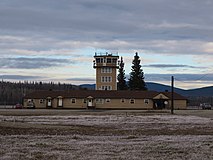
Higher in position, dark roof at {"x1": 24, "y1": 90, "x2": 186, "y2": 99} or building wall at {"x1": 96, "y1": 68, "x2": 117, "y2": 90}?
building wall at {"x1": 96, "y1": 68, "x2": 117, "y2": 90}

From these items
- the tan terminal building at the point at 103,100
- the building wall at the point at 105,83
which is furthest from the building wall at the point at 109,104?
the building wall at the point at 105,83

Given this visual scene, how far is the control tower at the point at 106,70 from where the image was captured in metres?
119

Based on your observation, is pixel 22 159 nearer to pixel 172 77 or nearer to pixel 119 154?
pixel 119 154

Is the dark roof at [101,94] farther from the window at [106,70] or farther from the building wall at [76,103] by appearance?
the window at [106,70]

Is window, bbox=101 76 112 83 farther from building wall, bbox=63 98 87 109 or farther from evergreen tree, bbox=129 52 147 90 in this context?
building wall, bbox=63 98 87 109

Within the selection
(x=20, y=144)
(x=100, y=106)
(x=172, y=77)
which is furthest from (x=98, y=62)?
(x=20, y=144)

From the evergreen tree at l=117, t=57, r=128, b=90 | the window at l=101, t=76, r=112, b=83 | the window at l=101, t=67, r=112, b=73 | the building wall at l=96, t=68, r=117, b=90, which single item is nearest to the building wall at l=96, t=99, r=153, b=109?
the building wall at l=96, t=68, r=117, b=90

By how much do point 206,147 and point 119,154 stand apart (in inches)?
163

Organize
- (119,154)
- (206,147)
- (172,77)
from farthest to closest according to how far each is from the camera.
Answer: (172,77), (206,147), (119,154)

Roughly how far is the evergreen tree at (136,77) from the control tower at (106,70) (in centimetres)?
752

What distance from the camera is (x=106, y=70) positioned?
120 meters

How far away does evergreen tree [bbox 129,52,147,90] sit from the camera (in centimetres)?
12581

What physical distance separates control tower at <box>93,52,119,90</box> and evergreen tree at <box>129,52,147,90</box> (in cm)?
752

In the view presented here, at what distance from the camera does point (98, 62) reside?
12031cm
